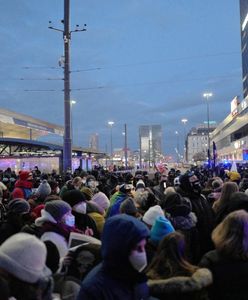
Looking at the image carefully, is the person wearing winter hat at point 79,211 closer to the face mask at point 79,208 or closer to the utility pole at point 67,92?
the face mask at point 79,208

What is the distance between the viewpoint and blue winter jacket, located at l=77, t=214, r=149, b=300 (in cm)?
276

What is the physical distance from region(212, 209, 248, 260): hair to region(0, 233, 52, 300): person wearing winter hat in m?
1.71

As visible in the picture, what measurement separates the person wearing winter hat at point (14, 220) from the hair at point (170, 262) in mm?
2612

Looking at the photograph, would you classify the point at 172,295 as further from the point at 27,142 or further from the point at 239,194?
the point at 27,142

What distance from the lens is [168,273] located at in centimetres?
373

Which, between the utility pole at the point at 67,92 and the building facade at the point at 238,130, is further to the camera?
the building facade at the point at 238,130

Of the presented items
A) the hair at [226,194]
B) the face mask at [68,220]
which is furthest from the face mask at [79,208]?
the hair at [226,194]

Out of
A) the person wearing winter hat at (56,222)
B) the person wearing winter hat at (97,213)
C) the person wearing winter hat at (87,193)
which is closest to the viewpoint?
the person wearing winter hat at (56,222)

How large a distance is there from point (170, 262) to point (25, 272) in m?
1.38

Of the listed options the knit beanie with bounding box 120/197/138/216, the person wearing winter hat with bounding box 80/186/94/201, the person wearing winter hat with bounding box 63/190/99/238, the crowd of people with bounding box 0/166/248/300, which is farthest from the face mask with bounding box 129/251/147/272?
the person wearing winter hat with bounding box 80/186/94/201

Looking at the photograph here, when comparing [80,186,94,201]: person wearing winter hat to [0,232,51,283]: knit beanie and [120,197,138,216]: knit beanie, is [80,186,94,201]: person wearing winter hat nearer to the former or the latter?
[120,197,138,216]: knit beanie

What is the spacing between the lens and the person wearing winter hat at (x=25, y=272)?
9.28ft

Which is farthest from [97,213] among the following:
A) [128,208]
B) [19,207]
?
[19,207]

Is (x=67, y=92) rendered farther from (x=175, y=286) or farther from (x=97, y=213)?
(x=175, y=286)
